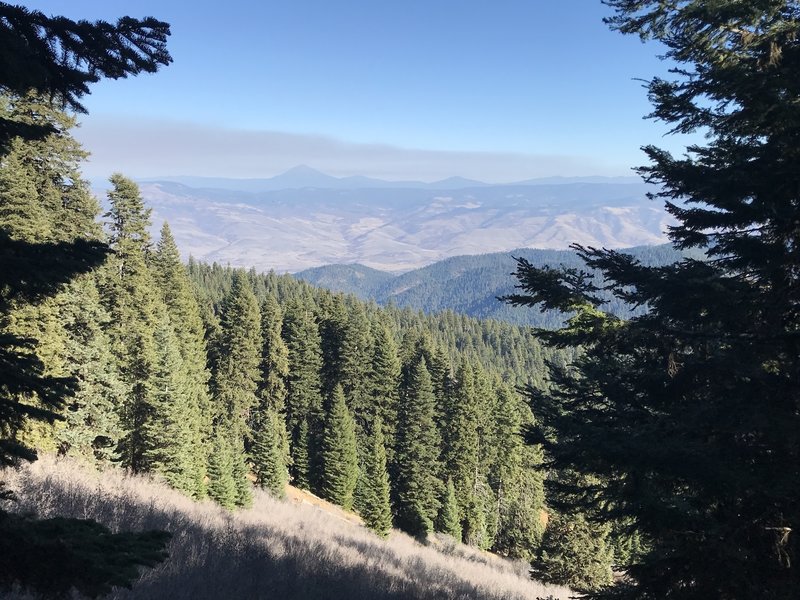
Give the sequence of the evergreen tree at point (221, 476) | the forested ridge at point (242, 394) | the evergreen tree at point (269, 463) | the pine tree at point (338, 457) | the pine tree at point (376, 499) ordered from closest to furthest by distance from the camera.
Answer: the forested ridge at point (242, 394), the evergreen tree at point (221, 476), the pine tree at point (376, 499), the evergreen tree at point (269, 463), the pine tree at point (338, 457)

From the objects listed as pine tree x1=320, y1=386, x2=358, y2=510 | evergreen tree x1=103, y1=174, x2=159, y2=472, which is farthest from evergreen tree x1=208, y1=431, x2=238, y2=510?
pine tree x1=320, y1=386, x2=358, y2=510

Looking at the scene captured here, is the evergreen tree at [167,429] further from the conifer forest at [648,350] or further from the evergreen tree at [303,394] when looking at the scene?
the evergreen tree at [303,394]

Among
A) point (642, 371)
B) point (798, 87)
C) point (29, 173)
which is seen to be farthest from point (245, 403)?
point (798, 87)

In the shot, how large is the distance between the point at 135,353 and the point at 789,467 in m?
23.8

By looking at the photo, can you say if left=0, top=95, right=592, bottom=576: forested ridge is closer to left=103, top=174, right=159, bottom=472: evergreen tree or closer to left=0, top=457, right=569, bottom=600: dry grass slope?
left=103, top=174, right=159, bottom=472: evergreen tree

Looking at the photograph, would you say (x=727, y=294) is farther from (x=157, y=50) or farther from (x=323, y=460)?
(x=323, y=460)

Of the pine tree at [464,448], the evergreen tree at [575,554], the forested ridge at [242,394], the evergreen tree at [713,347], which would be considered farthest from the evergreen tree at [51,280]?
the pine tree at [464,448]

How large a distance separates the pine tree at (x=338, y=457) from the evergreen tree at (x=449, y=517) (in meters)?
7.19

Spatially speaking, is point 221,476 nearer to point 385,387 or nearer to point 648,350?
point 385,387

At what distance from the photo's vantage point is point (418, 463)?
3797 centimetres

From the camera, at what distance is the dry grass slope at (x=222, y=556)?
22.4ft

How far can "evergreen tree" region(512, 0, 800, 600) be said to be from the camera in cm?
477

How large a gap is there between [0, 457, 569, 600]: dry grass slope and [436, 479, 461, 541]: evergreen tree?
85.6 feet

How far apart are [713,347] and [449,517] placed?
3590 cm
